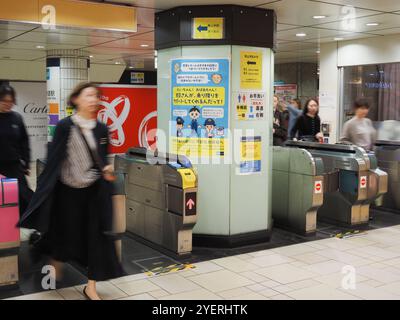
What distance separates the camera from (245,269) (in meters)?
4.64

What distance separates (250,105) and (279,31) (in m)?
2.26

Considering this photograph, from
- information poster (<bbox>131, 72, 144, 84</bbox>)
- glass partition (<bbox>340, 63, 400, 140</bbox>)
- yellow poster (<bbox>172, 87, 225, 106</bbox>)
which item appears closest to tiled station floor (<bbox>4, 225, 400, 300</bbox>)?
yellow poster (<bbox>172, 87, 225, 106</bbox>)

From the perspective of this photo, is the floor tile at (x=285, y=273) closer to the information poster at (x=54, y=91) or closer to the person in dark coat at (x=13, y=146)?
the person in dark coat at (x=13, y=146)

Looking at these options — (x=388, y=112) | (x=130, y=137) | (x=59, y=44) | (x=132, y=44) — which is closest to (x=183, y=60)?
(x=132, y=44)

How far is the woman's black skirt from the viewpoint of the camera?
362cm

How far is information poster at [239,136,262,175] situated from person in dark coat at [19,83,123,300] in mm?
1976

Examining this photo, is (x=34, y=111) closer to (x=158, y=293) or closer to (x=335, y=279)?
(x=158, y=293)

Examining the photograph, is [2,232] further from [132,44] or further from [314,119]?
[132,44]

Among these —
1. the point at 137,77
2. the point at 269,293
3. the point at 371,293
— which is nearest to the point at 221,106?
the point at 269,293

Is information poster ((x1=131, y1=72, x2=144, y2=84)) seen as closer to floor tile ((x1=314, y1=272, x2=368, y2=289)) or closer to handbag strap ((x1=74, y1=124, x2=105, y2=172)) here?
floor tile ((x1=314, y1=272, x2=368, y2=289))

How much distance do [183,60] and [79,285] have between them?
2.50m

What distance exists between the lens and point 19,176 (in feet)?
15.7

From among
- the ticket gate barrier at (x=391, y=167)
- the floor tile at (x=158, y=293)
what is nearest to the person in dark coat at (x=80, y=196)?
the floor tile at (x=158, y=293)

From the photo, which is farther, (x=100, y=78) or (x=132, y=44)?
(x=100, y=78)
